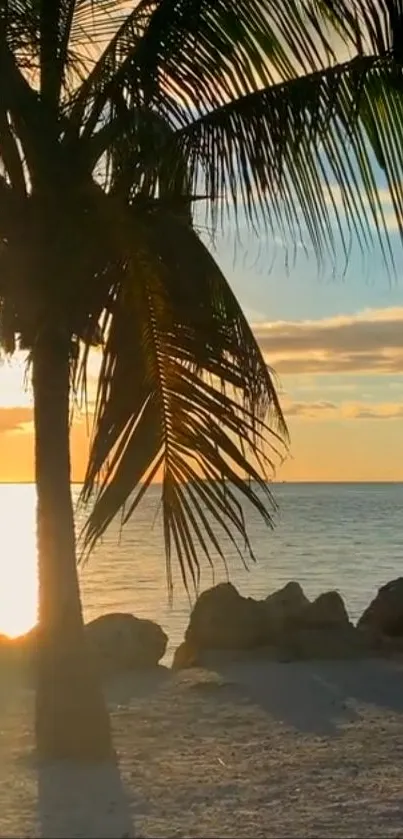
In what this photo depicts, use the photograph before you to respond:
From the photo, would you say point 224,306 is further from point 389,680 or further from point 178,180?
point 389,680

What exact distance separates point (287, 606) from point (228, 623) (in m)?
0.81

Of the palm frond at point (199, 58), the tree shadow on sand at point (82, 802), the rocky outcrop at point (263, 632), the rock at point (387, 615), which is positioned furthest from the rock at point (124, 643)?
the palm frond at point (199, 58)

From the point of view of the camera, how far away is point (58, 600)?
24.1 feet

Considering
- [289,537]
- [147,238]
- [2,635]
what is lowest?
[289,537]

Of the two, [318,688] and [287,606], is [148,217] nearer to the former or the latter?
[318,688]

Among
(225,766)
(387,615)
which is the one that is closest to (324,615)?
(387,615)

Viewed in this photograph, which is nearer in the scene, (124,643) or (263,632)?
(124,643)

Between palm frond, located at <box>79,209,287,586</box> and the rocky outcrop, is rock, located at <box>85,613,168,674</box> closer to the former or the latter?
the rocky outcrop

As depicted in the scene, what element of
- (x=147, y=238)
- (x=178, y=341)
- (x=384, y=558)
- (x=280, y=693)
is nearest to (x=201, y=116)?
(x=147, y=238)

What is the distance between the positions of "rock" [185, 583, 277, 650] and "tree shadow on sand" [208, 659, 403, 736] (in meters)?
0.53

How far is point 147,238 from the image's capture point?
22.2 ft

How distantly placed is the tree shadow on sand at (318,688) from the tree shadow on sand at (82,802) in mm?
2021

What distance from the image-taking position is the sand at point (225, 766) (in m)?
6.11

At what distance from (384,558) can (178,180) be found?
45.3 m
